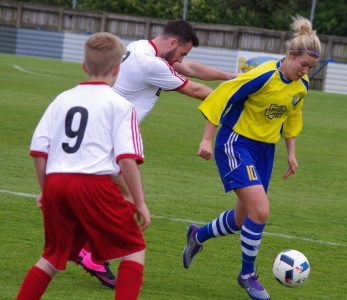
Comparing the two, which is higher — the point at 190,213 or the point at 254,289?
the point at 254,289

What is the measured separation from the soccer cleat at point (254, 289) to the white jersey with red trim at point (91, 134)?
6.73 ft

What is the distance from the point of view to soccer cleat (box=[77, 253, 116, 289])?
22.4 ft

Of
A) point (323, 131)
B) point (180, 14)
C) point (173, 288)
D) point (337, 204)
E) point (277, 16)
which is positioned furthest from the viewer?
point (277, 16)

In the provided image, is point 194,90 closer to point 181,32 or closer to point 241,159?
point 181,32

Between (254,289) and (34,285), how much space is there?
2.13m

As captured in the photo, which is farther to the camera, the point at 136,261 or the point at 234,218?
the point at 234,218

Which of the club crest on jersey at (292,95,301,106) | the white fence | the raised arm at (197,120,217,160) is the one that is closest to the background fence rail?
the white fence

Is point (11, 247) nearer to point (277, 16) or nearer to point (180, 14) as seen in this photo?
point (180, 14)

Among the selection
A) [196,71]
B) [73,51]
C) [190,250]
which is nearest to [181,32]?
[196,71]

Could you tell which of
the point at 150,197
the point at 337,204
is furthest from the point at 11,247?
the point at 337,204

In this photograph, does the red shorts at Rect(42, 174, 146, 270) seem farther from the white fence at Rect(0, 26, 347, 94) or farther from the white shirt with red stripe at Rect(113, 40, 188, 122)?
the white fence at Rect(0, 26, 347, 94)

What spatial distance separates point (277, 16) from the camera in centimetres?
5203

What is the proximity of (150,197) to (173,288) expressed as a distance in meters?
4.06

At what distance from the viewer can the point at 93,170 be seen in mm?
5062
